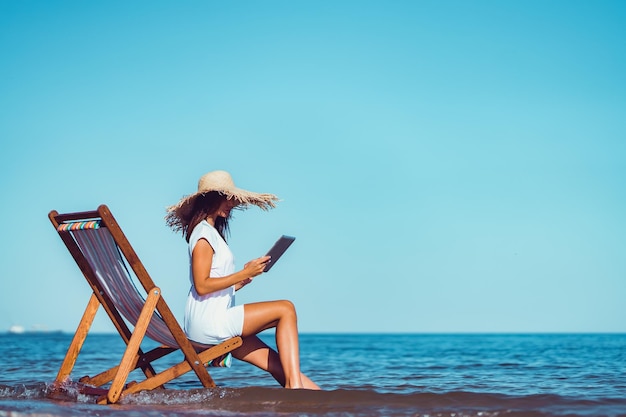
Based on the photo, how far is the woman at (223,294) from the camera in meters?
4.70

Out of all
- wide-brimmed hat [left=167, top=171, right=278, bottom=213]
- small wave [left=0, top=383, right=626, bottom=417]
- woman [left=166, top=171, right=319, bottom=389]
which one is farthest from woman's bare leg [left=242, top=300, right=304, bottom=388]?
wide-brimmed hat [left=167, top=171, right=278, bottom=213]

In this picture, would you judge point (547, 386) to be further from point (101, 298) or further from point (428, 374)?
point (101, 298)

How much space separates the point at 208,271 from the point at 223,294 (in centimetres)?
23

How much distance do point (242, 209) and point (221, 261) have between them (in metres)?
0.45

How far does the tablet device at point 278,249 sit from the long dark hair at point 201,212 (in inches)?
17.9

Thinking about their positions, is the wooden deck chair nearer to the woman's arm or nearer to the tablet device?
the woman's arm

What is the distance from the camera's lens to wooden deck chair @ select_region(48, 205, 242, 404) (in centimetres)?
450

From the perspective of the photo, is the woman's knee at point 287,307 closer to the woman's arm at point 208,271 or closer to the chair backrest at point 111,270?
the woman's arm at point 208,271

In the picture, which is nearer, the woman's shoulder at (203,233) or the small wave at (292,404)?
the small wave at (292,404)

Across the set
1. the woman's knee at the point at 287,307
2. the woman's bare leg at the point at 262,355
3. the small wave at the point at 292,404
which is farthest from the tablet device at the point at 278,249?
the small wave at the point at 292,404

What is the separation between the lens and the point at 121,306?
16.5ft

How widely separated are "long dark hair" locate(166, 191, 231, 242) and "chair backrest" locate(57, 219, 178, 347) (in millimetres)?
533

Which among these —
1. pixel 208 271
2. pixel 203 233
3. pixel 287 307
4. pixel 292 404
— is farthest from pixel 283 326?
pixel 203 233

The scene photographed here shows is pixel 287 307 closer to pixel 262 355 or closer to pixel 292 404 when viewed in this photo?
pixel 262 355
